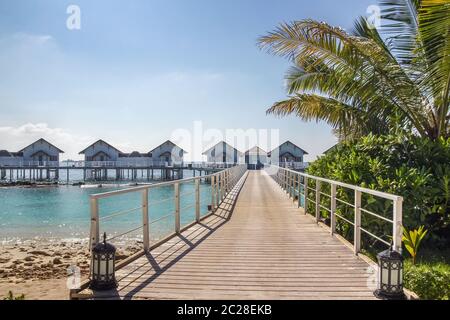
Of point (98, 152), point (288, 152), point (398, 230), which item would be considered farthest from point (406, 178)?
point (98, 152)

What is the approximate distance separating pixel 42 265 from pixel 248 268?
6.95 meters

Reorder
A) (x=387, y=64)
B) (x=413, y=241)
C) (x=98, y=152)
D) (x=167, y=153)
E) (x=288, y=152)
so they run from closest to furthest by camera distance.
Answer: (x=413, y=241)
(x=387, y=64)
(x=288, y=152)
(x=98, y=152)
(x=167, y=153)

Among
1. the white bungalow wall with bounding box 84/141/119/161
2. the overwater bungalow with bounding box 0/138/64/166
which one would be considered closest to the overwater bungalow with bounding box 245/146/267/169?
the white bungalow wall with bounding box 84/141/119/161

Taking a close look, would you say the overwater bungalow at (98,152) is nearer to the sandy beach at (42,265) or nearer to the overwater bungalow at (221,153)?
the overwater bungalow at (221,153)

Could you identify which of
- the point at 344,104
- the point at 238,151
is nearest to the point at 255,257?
the point at 344,104

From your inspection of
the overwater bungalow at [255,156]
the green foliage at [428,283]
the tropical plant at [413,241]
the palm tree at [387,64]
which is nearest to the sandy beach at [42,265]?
the green foliage at [428,283]

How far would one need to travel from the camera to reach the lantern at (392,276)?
144 inches

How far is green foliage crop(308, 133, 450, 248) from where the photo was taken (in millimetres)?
6277

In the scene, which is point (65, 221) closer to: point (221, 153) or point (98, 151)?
point (98, 151)

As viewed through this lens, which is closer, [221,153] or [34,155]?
[34,155]

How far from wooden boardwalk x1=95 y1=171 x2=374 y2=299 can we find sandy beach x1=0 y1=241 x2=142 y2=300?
162cm

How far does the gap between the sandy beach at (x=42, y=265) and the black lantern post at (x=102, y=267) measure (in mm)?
1767

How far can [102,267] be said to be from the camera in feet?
12.8

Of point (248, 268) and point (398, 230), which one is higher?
point (398, 230)
